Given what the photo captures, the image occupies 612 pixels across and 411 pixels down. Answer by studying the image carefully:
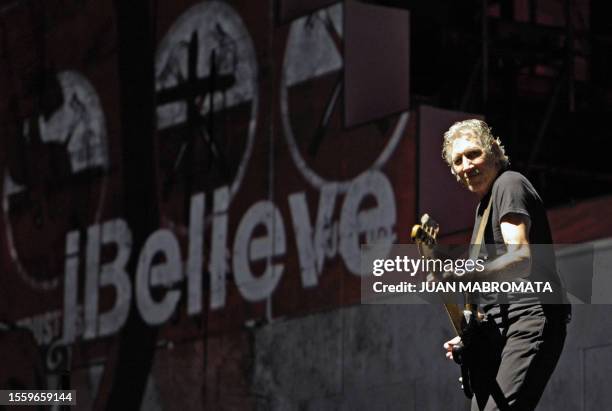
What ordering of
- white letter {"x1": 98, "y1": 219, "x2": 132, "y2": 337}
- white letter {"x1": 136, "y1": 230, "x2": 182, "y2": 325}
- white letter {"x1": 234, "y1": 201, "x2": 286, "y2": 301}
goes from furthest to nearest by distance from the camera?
white letter {"x1": 98, "y1": 219, "x2": 132, "y2": 337}, white letter {"x1": 136, "y1": 230, "x2": 182, "y2": 325}, white letter {"x1": 234, "y1": 201, "x2": 286, "y2": 301}

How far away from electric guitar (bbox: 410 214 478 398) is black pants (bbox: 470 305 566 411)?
0.08 m

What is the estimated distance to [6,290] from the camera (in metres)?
17.5

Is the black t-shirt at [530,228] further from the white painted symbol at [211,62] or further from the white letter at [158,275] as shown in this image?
the white letter at [158,275]

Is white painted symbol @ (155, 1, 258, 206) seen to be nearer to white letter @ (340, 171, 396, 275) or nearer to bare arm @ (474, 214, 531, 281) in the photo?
white letter @ (340, 171, 396, 275)

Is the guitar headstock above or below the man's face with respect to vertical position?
below

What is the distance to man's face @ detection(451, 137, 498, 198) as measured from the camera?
18.9 feet

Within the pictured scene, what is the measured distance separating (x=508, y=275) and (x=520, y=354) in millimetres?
343

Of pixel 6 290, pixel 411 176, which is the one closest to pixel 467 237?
pixel 411 176

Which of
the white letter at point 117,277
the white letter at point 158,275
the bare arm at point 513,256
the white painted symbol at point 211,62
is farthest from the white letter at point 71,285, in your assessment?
the bare arm at point 513,256

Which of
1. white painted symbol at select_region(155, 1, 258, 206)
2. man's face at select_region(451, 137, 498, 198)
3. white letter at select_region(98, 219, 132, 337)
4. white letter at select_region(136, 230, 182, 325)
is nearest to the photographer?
man's face at select_region(451, 137, 498, 198)

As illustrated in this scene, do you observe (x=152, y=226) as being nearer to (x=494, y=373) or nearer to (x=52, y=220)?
(x=52, y=220)

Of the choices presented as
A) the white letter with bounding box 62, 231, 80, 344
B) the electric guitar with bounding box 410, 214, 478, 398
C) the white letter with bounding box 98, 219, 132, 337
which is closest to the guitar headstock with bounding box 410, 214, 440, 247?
the electric guitar with bounding box 410, 214, 478, 398

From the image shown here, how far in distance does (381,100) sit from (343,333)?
6.81ft

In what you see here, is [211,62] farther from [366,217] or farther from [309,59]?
[366,217]
